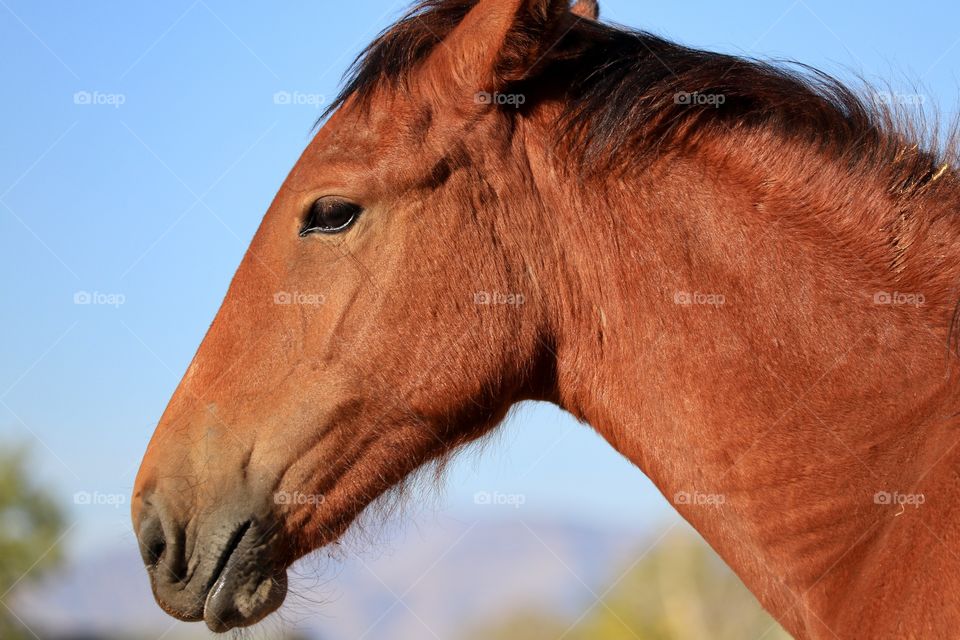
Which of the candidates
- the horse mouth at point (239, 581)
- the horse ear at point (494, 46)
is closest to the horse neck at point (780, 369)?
the horse ear at point (494, 46)

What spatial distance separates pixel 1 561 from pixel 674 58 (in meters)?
24.7

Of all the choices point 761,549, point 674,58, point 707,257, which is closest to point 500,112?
point 674,58

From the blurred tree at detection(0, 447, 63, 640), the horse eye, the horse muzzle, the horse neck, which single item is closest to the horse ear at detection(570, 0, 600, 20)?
the horse neck

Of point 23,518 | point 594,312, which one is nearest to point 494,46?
point 594,312

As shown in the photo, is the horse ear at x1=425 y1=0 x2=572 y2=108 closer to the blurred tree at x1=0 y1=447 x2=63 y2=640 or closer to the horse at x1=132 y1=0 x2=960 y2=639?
the horse at x1=132 y1=0 x2=960 y2=639

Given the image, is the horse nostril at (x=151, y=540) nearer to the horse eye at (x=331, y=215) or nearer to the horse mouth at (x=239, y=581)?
the horse mouth at (x=239, y=581)

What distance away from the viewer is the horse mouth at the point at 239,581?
10.5 ft

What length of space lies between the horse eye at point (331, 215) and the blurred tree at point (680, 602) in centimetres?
2266

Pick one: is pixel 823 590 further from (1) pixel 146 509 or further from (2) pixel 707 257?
(1) pixel 146 509

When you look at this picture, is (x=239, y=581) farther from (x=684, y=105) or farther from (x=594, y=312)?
(x=684, y=105)

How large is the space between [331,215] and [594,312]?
1129mm

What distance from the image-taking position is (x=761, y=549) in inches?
111

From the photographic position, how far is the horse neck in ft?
8.66

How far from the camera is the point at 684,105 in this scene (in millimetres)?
3113
